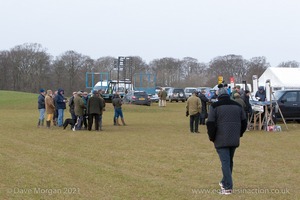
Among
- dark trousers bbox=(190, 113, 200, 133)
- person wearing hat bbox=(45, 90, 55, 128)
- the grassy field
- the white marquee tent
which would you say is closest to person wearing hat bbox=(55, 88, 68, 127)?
person wearing hat bbox=(45, 90, 55, 128)

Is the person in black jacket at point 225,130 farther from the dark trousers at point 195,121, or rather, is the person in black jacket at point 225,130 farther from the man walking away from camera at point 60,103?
the man walking away from camera at point 60,103

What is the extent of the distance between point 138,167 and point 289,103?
47.1 ft

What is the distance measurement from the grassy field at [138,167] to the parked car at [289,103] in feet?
17.7

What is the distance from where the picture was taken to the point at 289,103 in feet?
77.6

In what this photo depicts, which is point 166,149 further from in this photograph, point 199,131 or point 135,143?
point 199,131

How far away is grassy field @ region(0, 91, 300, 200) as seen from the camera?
845 centimetres

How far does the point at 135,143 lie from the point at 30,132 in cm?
528

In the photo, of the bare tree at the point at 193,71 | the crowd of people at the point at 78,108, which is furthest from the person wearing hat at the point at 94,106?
the bare tree at the point at 193,71

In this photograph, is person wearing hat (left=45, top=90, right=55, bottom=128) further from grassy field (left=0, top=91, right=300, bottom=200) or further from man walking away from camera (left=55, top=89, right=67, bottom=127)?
grassy field (left=0, top=91, right=300, bottom=200)

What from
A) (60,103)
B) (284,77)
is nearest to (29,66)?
(284,77)

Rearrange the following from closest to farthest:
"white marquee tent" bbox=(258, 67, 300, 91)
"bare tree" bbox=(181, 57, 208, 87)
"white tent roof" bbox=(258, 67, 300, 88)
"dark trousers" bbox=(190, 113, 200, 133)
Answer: "dark trousers" bbox=(190, 113, 200, 133), "white marquee tent" bbox=(258, 67, 300, 91), "white tent roof" bbox=(258, 67, 300, 88), "bare tree" bbox=(181, 57, 208, 87)

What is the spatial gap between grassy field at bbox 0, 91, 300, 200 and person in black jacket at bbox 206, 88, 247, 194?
39 cm

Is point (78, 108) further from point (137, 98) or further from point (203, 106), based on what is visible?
point (137, 98)

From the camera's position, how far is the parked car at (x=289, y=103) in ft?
77.2
